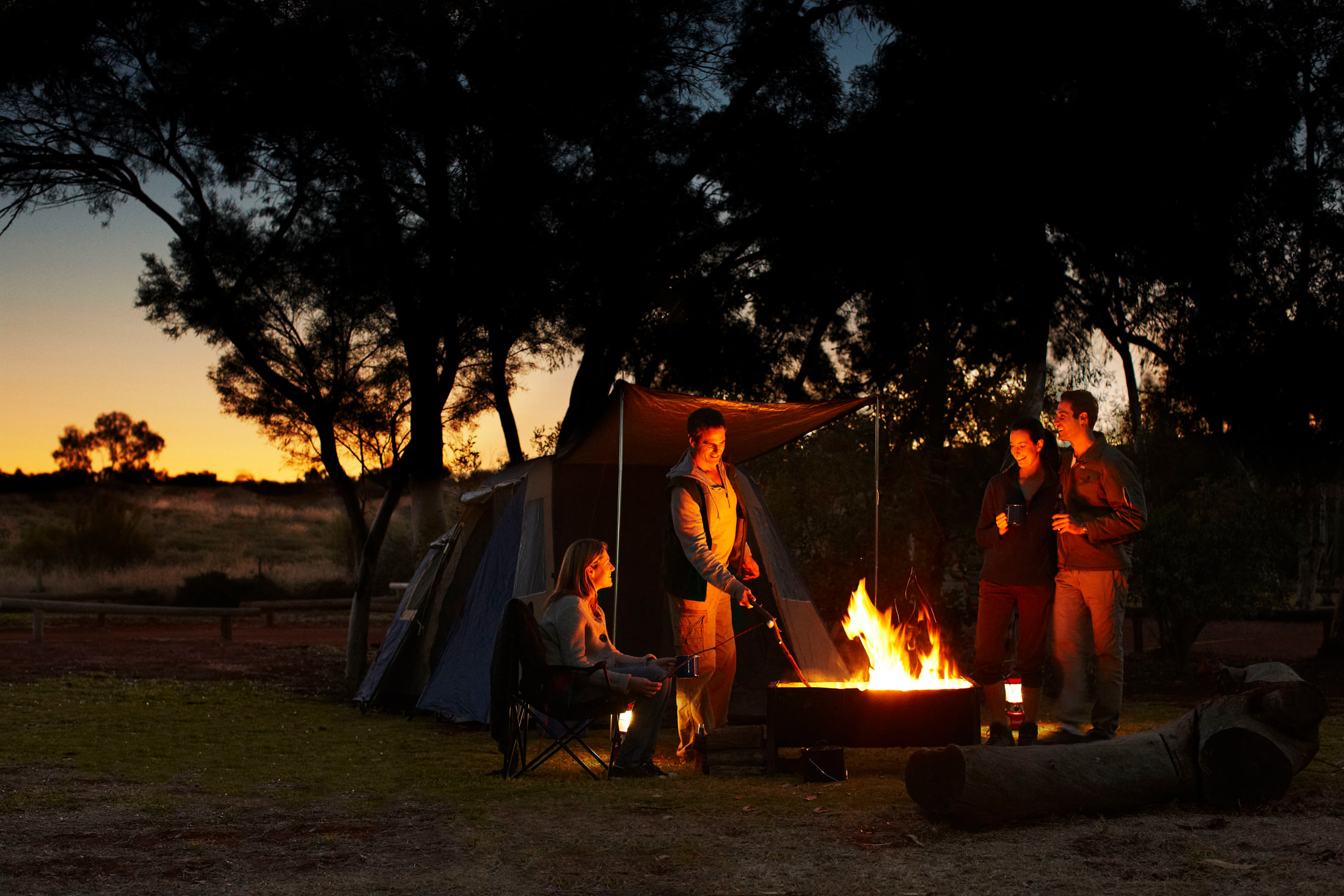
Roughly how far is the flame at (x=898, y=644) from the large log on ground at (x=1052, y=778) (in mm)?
1372

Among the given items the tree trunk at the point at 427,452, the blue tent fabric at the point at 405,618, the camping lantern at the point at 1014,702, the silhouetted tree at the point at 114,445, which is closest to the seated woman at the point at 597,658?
the camping lantern at the point at 1014,702

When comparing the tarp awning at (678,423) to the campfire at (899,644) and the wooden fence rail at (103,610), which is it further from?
the wooden fence rail at (103,610)

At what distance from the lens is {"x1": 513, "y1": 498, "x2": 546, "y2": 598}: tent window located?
764 cm

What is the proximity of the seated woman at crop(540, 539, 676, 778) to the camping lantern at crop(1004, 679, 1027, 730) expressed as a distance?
4.82 ft

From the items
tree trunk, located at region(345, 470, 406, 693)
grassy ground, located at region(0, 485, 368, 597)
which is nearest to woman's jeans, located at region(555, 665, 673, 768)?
tree trunk, located at region(345, 470, 406, 693)

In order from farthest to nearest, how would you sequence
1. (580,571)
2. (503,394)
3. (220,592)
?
(220,592) → (503,394) → (580,571)

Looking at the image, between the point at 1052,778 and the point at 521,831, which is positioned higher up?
the point at 1052,778

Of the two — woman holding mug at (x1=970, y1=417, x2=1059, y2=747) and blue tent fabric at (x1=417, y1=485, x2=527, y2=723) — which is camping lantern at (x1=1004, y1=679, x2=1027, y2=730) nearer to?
woman holding mug at (x1=970, y1=417, x2=1059, y2=747)

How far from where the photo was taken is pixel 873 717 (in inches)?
206

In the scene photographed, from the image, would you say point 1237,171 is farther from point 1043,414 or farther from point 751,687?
point 751,687

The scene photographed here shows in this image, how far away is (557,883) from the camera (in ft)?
11.8

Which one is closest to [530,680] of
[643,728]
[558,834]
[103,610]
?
Answer: [643,728]

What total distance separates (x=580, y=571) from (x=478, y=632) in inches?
103

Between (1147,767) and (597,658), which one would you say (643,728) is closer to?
(597,658)
